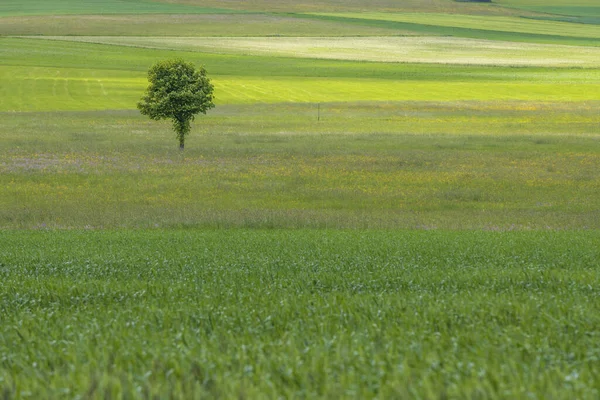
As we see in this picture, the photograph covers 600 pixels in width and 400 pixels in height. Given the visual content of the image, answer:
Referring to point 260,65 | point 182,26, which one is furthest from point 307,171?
point 182,26

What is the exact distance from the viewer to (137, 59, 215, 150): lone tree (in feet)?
176

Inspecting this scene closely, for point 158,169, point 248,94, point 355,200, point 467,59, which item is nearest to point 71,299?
point 355,200

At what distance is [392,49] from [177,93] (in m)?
93.9

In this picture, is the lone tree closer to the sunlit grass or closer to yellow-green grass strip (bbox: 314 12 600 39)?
the sunlit grass

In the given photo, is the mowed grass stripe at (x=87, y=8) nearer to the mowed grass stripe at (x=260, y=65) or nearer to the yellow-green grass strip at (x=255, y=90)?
the mowed grass stripe at (x=260, y=65)

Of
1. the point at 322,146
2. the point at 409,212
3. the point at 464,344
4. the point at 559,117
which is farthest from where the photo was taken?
the point at 559,117

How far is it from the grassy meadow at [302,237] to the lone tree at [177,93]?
254cm

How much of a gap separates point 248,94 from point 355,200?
59.8 meters

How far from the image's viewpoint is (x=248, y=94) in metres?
93.4

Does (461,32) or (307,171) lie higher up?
(461,32)

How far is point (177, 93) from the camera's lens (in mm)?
53375

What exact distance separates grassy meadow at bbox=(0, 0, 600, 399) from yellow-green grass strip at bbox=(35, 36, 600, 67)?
1974 centimetres

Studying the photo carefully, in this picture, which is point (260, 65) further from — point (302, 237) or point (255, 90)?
point (302, 237)

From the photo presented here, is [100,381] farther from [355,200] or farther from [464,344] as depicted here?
[355,200]
